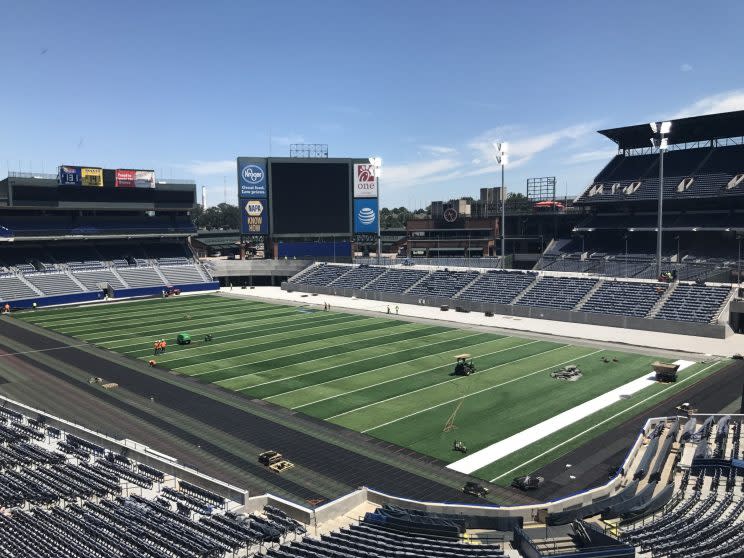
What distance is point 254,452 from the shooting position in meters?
25.8

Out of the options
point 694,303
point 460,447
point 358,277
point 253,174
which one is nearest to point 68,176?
point 253,174

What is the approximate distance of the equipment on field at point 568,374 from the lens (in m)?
36.3

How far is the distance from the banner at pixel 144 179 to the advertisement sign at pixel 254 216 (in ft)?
46.7

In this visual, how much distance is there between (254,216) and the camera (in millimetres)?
87000

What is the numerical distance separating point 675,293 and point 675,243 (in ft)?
78.4

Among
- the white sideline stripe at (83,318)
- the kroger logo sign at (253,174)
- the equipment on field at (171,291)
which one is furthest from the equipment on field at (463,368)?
the kroger logo sign at (253,174)

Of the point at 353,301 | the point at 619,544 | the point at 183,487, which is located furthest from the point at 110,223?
the point at 619,544

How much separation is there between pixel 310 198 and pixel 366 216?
9258 mm

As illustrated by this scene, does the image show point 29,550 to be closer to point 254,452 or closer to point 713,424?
point 254,452

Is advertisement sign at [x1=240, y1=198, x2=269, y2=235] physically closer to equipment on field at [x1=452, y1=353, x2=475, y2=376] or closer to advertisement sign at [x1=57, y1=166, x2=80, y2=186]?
advertisement sign at [x1=57, y1=166, x2=80, y2=186]

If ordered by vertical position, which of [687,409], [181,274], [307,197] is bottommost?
[687,409]

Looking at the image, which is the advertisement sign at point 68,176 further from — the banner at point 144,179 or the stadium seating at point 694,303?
the stadium seating at point 694,303

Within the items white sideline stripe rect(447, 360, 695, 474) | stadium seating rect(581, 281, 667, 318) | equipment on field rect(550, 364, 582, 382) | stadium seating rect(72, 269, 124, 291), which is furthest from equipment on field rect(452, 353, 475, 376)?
stadium seating rect(72, 269, 124, 291)

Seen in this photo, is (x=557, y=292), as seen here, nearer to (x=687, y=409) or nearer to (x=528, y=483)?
(x=687, y=409)
